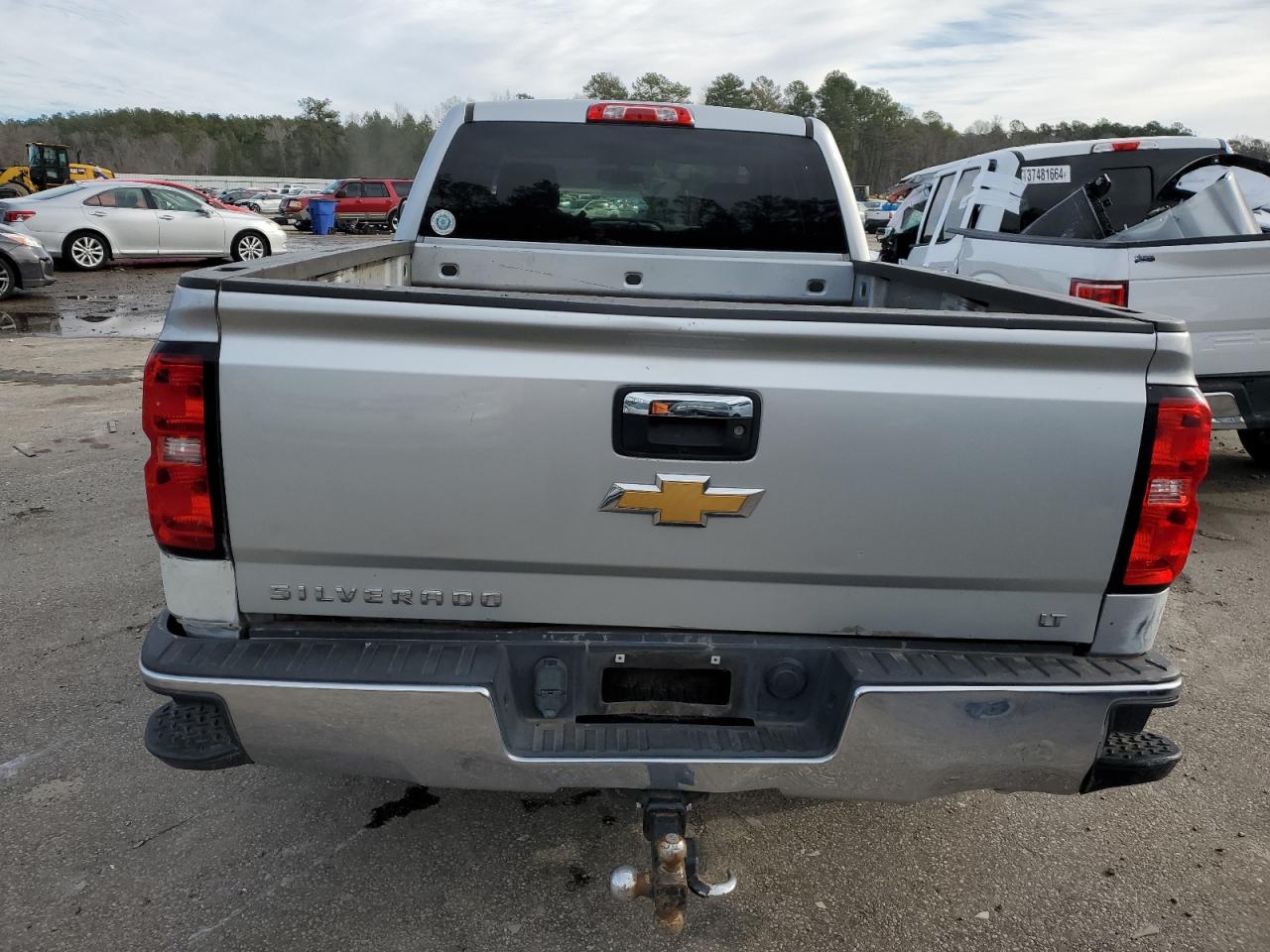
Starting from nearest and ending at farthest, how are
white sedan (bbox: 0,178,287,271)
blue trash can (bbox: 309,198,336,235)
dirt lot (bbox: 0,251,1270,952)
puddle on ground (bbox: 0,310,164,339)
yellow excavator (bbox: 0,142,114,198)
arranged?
dirt lot (bbox: 0,251,1270,952) → puddle on ground (bbox: 0,310,164,339) → white sedan (bbox: 0,178,287,271) → blue trash can (bbox: 309,198,336,235) → yellow excavator (bbox: 0,142,114,198)

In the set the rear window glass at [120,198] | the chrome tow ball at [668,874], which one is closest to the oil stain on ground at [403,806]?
the chrome tow ball at [668,874]

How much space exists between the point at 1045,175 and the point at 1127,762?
758cm

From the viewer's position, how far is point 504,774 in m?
2.03

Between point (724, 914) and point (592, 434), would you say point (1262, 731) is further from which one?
point (592, 434)

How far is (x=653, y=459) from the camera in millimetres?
1962

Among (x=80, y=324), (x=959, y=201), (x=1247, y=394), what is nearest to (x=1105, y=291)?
(x=1247, y=394)

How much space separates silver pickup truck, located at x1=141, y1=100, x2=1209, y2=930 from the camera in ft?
6.35

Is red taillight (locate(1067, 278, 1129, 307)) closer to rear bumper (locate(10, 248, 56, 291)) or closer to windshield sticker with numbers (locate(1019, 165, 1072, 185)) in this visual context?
windshield sticker with numbers (locate(1019, 165, 1072, 185))

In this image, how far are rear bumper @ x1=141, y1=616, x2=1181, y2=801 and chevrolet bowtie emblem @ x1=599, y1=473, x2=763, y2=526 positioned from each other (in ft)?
1.08

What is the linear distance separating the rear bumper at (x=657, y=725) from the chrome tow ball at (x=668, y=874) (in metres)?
0.09

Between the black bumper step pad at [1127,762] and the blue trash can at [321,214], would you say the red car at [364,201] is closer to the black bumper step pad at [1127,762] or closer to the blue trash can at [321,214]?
the blue trash can at [321,214]

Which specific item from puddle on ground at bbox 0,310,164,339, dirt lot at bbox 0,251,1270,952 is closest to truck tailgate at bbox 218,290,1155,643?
dirt lot at bbox 0,251,1270,952

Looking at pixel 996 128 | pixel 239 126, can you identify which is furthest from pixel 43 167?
pixel 996 128

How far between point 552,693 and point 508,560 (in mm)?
335
